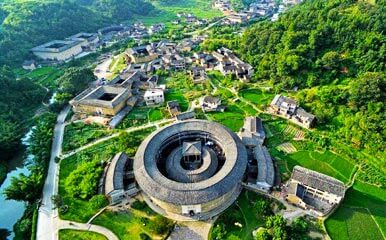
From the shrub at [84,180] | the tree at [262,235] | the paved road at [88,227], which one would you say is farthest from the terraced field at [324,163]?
the shrub at [84,180]

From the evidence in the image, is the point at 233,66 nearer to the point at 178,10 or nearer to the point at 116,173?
the point at 116,173

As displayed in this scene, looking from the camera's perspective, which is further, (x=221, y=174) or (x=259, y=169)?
(x=259, y=169)

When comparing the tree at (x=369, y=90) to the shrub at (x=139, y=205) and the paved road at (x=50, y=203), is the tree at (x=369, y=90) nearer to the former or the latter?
the shrub at (x=139, y=205)

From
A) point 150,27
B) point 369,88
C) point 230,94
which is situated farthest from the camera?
point 150,27

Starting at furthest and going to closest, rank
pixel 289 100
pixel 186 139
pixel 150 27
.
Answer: pixel 150 27, pixel 289 100, pixel 186 139

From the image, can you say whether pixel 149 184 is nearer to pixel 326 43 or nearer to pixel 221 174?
pixel 221 174

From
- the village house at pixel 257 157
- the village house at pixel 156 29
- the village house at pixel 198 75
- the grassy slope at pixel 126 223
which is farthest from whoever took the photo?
the village house at pixel 156 29

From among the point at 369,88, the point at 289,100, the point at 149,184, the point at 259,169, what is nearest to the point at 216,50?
the point at 289,100
